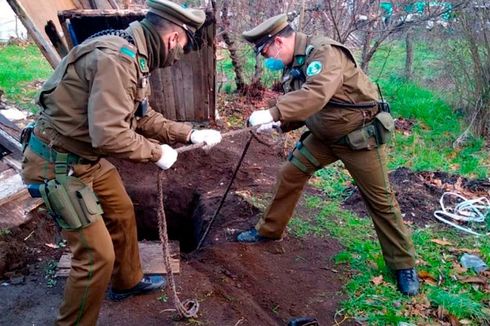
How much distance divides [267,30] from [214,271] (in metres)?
2.01

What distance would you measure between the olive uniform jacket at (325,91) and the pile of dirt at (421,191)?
68.0 inches

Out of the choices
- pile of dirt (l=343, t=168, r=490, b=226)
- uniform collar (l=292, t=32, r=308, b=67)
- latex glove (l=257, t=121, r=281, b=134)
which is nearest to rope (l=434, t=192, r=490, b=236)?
pile of dirt (l=343, t=168, r=490, b=226)

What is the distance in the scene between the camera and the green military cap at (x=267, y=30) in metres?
3.49

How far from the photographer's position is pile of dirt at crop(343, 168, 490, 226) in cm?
517

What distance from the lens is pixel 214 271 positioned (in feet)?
13.2

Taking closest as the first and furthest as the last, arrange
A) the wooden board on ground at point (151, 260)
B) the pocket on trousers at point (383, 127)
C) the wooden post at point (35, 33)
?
1. the pocket on trousers at point (383, 127)
2. the wooden board on ground at point (151, 260)
3. the wooden post at point (35, 33)

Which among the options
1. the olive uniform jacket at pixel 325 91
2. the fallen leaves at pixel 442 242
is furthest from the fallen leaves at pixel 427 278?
the olive uniform jacket at pixel 325 91

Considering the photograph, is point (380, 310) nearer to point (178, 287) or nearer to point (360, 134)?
point (360, 134)

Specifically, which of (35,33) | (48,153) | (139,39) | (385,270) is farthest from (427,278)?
(35,33)

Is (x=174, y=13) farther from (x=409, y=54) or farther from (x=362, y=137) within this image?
(x=409, y=54)

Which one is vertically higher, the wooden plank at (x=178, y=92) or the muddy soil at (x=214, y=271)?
the wooden plank at (x=178, y=92)

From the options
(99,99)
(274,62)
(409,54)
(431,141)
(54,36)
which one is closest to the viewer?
(99,99)

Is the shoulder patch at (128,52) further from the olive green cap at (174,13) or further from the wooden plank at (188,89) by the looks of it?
the wooden plank at (188,89)

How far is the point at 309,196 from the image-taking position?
546cm
